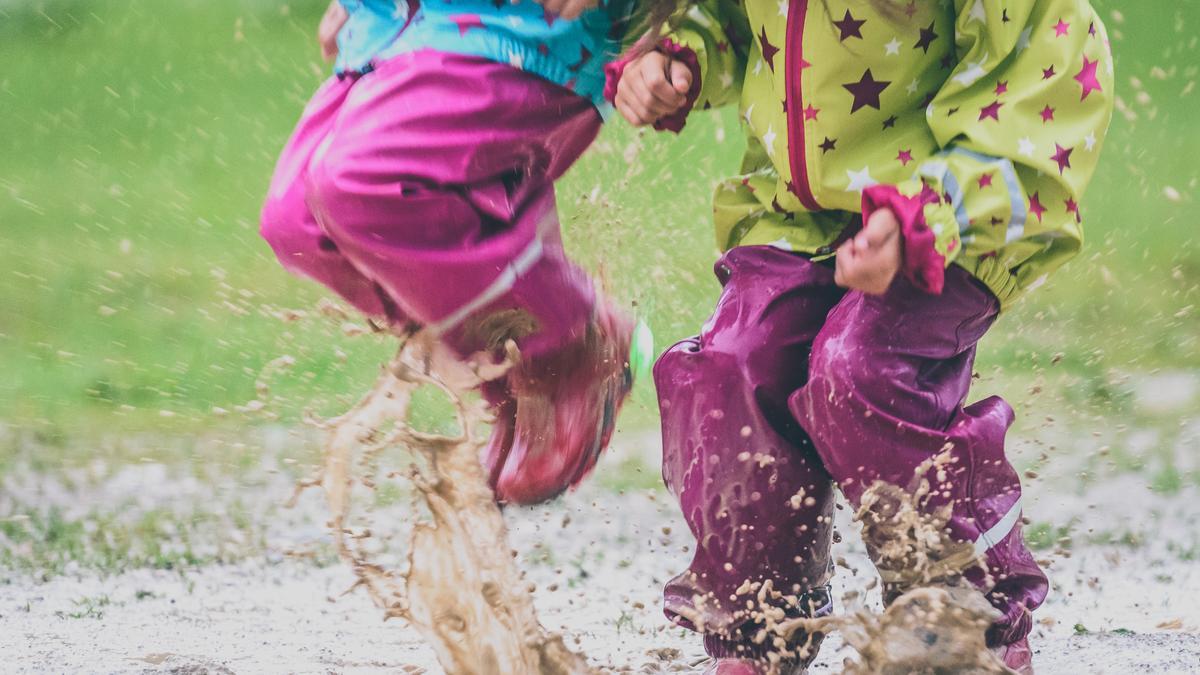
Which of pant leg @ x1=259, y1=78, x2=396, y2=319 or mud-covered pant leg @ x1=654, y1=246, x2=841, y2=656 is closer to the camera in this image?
mud-covered pant leg @ x1=654, y1=246, x2=841, y2=656

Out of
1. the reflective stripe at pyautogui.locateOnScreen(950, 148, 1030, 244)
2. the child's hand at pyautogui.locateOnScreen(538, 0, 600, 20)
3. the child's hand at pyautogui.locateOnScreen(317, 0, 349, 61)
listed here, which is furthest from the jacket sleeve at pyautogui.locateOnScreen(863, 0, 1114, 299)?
the child's hand at pyautogui.locateOnScreen(317, 0, 349, 61)

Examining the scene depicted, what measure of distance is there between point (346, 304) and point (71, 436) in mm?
1706

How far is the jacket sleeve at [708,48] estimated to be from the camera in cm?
204

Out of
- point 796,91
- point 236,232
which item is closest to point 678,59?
point 796,91

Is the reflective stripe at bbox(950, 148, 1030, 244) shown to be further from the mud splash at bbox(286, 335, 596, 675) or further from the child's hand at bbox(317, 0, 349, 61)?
the child's hand at bbox(317, 0, 349, 61)

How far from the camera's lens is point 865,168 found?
6.23 ft

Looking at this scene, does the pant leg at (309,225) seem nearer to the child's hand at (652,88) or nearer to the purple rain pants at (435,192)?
the purple rain pants at (435,192)

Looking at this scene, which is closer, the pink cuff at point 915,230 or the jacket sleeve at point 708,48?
the pink cuff at point 915,230

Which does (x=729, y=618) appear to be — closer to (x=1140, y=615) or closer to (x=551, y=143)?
(x=551, y=143)

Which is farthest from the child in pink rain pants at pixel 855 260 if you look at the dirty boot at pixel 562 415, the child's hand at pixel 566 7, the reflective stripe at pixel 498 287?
the dirty boot at pixel 562 415

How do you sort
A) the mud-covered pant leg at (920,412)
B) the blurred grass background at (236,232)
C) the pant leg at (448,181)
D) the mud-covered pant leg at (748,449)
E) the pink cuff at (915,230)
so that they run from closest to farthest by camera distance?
the pink cuff at (915,230) < the mud-covered pant leg at (920,412) < the mud-covered pant leg at (748,449) < the pant leg at (448,181) < the blurred grass background at (236,232)

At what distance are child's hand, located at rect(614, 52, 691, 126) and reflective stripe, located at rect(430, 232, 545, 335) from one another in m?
0.30

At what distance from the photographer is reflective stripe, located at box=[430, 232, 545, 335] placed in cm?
223

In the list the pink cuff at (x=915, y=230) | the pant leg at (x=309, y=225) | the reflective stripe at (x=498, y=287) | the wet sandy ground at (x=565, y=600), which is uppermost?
the pant leg at (x=309, y=225)
